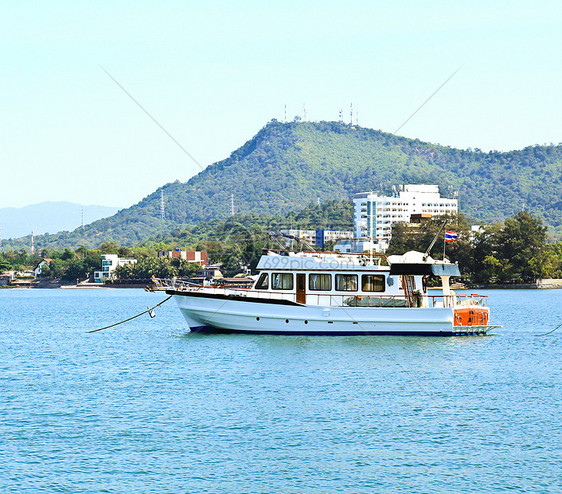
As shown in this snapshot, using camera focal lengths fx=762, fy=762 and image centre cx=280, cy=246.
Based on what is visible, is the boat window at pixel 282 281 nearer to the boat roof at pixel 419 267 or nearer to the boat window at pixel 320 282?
the boat window at pixel 320 282

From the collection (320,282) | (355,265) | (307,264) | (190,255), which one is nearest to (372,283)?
(355,265)

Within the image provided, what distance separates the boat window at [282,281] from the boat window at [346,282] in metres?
2.07

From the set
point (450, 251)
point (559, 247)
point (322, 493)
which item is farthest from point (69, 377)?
point (559, 247)

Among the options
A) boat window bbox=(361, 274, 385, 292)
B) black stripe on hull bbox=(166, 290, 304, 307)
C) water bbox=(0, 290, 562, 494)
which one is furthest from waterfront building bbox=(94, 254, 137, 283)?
boat window bbox=(361, 274, 385, 292)

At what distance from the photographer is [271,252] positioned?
111 ft

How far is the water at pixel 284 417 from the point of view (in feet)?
49.8

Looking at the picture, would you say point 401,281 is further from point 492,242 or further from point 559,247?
point 559,247

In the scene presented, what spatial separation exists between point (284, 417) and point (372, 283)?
48.3 ft

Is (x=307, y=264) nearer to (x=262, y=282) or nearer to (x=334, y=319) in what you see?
(x=262, y=282)

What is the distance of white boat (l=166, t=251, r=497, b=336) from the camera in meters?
32.4

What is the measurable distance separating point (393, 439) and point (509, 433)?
9.42 feet

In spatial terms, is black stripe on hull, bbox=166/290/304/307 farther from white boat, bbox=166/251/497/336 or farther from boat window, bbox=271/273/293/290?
boat window, bbox=271/273/293/290

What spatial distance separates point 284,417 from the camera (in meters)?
19.5

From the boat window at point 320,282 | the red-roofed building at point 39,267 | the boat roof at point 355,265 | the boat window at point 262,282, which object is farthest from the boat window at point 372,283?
the red-roofed building at point 39,267
